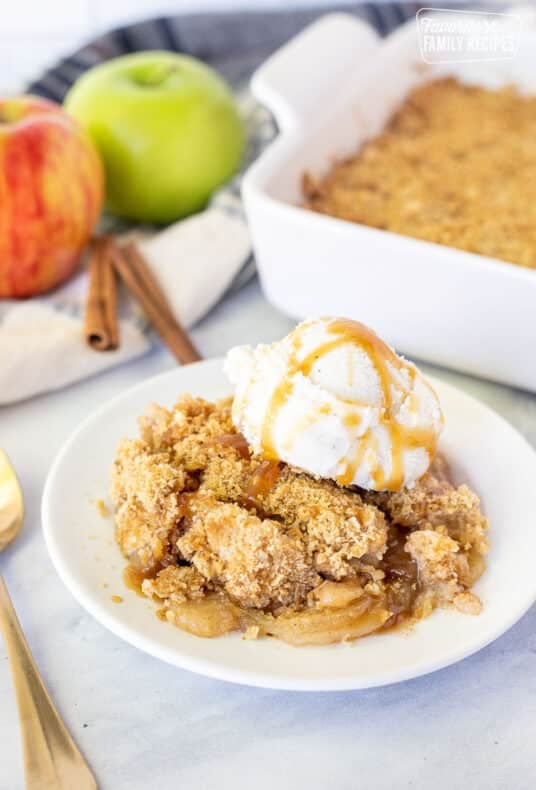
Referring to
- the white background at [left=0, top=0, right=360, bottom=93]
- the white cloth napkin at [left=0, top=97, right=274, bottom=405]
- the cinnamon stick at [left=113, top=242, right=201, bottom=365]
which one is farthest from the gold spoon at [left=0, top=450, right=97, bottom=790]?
the white background at [left=0, top=0, right=360, bottom=93]

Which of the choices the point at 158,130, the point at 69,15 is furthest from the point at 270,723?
the point at 69,15

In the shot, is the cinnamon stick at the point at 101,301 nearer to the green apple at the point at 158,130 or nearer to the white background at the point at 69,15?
the green apple at the point at 158,130

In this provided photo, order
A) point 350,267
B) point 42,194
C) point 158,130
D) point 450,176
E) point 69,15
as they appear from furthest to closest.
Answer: point 69,15
point 158,130
point 450,176
point 42,194
point 350,267

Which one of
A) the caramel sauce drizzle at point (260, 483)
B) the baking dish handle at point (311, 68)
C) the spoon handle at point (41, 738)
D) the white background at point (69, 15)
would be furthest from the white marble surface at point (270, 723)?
the white background at point (69, 15)

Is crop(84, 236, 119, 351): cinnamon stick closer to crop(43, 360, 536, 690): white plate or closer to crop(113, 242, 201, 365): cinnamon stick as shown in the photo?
crop(113, 242, 201, 365): cinnamon stick

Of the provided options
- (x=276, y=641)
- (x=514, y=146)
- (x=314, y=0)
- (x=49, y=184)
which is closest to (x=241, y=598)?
(x=276, y=641)

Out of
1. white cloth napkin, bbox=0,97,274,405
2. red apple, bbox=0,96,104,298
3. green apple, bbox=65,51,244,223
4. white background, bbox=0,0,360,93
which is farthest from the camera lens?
white background, bbox=0,0,360,93

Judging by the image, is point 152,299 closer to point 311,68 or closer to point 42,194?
point 42,194
